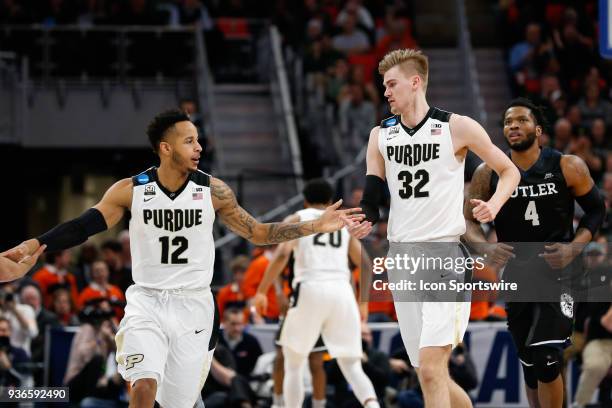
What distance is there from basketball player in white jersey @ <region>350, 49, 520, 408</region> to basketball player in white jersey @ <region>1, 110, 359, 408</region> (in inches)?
16.3

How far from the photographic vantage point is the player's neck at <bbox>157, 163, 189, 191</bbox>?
8.42 metres

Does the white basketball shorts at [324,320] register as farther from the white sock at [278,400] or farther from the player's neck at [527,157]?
the player's neck at [527,157]

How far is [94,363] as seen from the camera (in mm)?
12664

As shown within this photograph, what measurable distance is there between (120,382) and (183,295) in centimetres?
462

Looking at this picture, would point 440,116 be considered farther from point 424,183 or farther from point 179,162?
point 179,162

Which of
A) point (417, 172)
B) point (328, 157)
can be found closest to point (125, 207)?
point (417, 172)

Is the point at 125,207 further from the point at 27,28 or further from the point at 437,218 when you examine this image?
the point at 27,28

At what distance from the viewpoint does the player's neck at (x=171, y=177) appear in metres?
8.42

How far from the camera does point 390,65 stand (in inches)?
336

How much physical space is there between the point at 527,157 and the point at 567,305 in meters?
1.16

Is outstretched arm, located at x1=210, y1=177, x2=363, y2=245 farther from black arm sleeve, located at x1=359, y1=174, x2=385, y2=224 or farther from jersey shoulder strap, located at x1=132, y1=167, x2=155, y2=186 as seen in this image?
jersey shoulder strap, located at x1=132, y1=167, x2=155, y2=186

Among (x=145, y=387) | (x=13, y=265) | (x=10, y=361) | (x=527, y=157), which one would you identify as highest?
(x=527, y=157)

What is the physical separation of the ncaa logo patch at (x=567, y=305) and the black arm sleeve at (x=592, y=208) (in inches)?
21.2

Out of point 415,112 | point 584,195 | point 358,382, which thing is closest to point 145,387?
point 415,112
